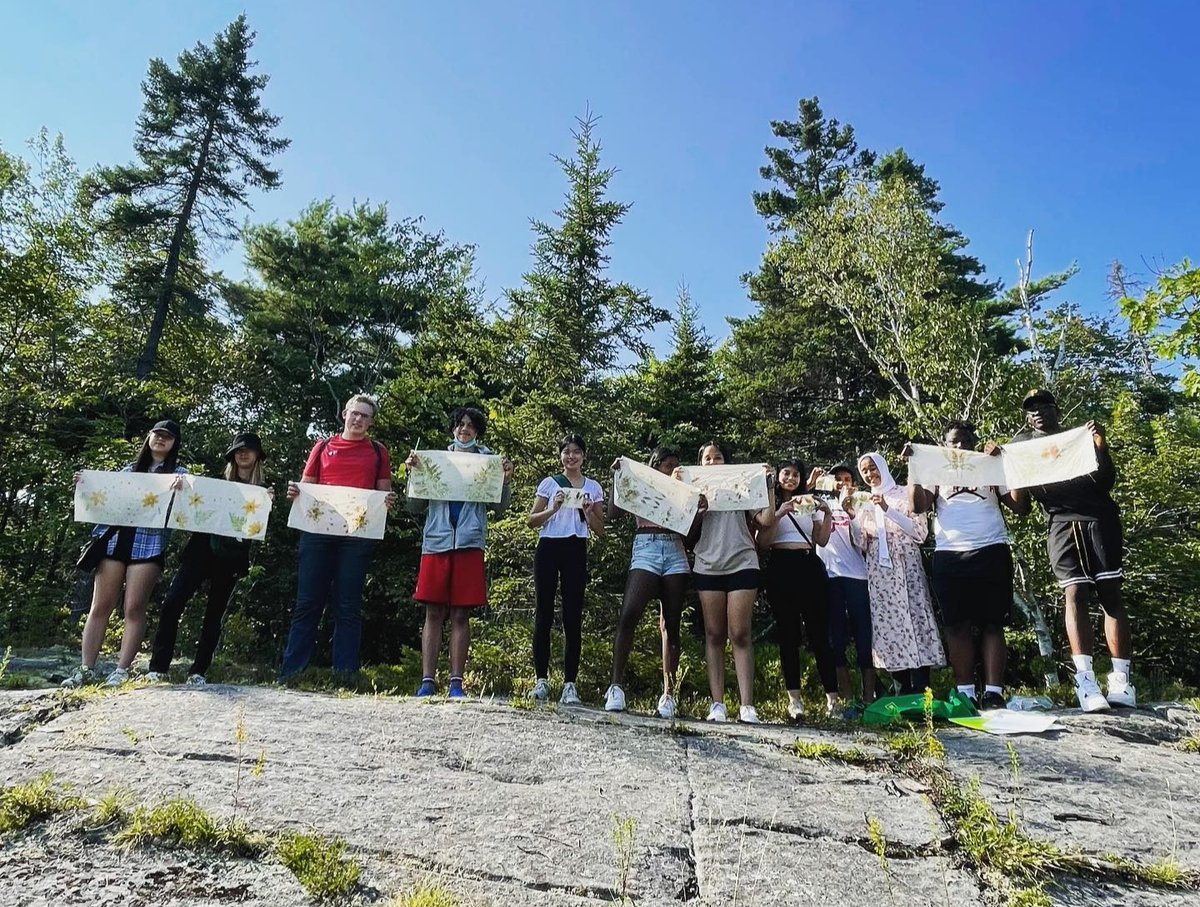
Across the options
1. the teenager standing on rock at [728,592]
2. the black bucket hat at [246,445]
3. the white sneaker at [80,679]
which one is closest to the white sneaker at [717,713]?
the teenager standing on rock at [728,592]

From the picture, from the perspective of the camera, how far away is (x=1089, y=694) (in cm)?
530

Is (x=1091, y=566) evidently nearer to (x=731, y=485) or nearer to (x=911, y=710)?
(x=911, y=710)

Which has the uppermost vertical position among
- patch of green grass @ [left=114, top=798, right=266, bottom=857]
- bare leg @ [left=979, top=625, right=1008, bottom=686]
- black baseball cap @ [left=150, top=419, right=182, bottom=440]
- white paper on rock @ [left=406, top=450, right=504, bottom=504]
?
black baseball cap @ [left=150, top=419, right=182, bottom=440]

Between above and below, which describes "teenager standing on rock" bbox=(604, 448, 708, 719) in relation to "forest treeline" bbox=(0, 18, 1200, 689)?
below

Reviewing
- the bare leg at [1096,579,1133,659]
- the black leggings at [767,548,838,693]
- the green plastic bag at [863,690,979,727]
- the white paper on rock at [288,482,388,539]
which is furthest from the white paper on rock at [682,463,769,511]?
the white paper on rock at [288,482,388,539]

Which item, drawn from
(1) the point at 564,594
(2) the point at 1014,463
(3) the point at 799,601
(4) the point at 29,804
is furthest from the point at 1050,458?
(4) the point at 29,804

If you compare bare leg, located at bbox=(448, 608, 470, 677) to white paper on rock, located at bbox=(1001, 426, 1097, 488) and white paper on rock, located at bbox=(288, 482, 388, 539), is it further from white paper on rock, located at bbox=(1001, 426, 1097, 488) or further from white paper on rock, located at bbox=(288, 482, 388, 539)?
white paper on rock, located at bbox=(1001, 426, 1097, 488)

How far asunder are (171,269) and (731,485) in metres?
19.3

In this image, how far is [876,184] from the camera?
1652 centimetres

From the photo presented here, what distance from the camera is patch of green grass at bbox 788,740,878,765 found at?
168 inches

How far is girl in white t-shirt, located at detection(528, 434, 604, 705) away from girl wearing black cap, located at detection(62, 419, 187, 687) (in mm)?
3219

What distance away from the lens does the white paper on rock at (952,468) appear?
6027mm

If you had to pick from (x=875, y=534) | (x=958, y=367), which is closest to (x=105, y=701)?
(x=875, y=534)

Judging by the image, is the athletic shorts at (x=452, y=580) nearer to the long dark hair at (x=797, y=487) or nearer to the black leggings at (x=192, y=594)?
the black leggings at (x=192, y=594)
